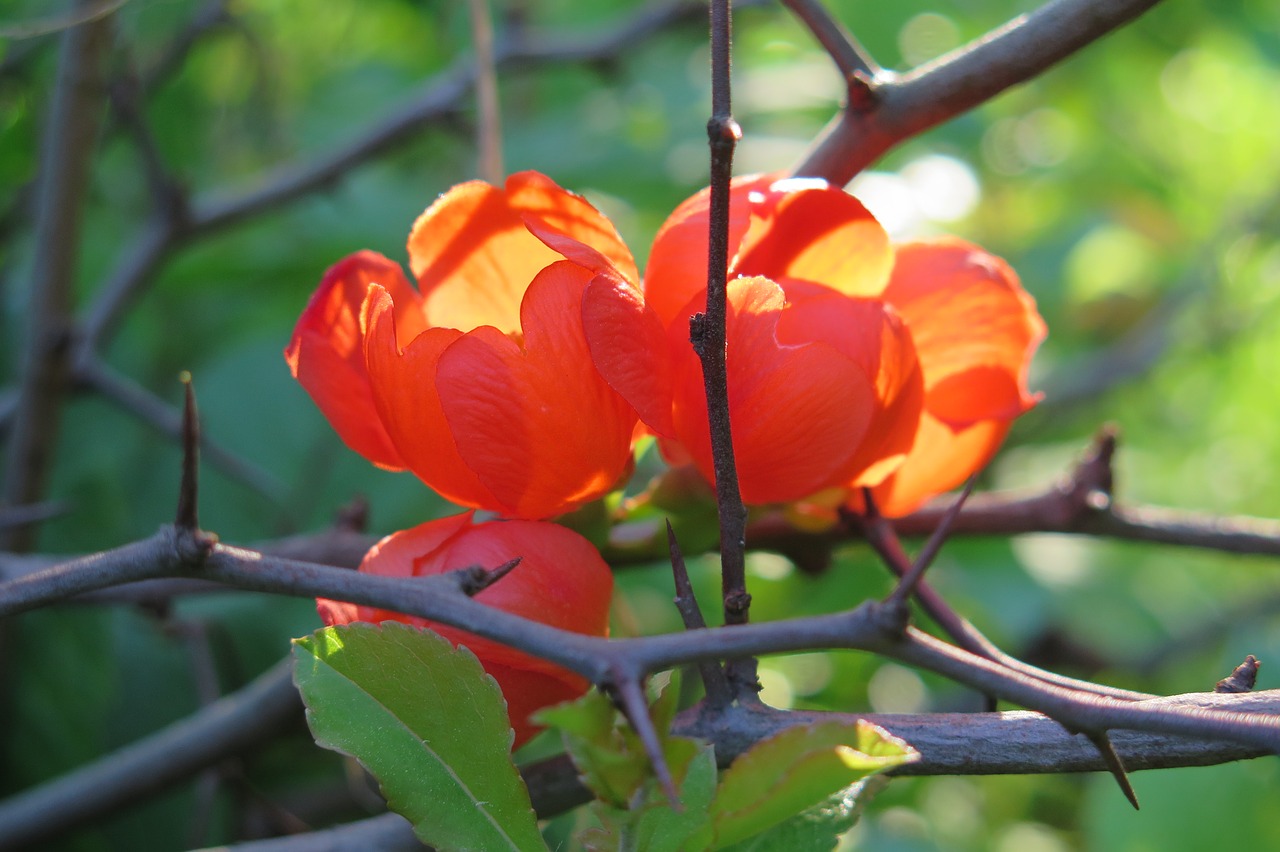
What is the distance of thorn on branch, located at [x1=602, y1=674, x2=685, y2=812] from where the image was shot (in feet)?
0.94

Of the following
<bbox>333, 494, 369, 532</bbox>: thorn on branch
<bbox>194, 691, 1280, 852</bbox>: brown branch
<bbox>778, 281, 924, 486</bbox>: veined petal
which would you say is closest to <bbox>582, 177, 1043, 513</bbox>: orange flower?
<bbox>778, 281, 924, 486</bbox>: veined petal

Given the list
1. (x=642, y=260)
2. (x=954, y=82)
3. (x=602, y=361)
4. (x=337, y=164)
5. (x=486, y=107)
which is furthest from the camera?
(x=642, y=260)

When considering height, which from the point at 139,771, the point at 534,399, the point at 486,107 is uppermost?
the point at 486,107

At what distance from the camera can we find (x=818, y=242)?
47 centimetres

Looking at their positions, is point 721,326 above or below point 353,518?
above

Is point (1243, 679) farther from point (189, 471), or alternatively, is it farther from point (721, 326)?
Result: point (189, 471)

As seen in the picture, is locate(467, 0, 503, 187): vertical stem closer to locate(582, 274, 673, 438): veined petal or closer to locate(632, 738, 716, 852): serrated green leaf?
locate(582, 274, 673, 438): veined petal

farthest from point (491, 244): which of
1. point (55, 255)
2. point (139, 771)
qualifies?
point (55, 255)

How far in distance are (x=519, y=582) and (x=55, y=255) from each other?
61 cm

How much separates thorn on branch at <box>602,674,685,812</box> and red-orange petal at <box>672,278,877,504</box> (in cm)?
15

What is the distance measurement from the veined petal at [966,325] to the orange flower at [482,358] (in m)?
0.14

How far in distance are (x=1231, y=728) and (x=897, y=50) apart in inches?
43.0

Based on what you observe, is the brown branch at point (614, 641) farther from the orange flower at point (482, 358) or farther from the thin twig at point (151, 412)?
the thin twig at point (151, 412)

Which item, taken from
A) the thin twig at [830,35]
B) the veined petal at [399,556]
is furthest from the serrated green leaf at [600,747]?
the thin twig at [830,35]
